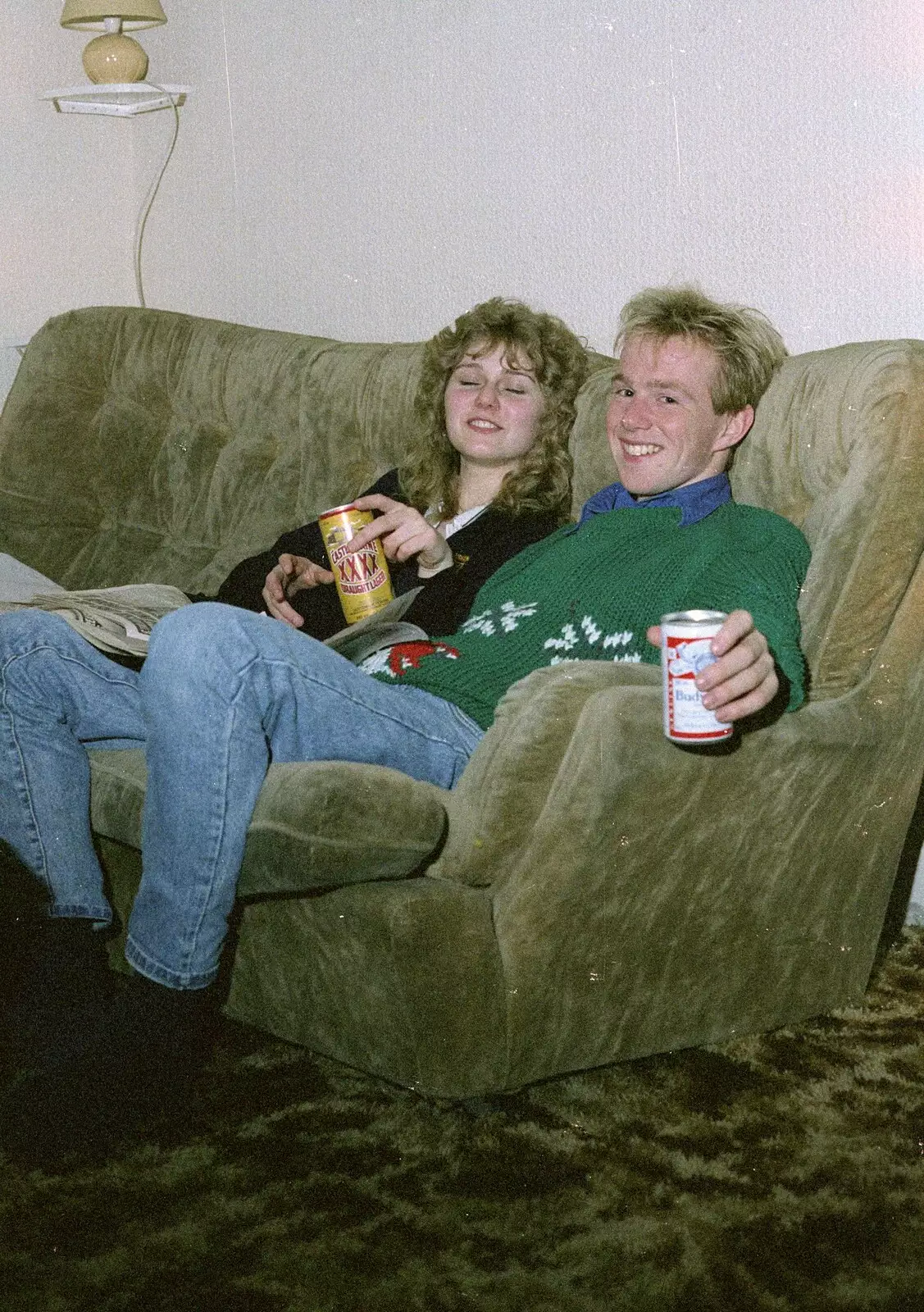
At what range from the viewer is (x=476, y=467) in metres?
2.35

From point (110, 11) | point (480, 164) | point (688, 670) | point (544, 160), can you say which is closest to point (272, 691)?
point (688, 670)

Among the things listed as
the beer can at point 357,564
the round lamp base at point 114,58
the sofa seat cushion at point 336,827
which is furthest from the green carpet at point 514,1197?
the round lamp base at point 114,58

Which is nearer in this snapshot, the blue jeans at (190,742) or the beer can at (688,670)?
the beer can at (688,670)

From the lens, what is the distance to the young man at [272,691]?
1.67 metres

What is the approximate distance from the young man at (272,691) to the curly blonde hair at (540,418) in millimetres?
120

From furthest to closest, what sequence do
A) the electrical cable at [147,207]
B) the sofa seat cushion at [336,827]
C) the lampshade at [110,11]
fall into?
the electrical cable at [147,207], the lampshade at [110,11], the sofa seat cushion at [336,827]

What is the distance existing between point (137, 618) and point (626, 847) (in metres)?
0.95

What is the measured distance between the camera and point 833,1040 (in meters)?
1.96

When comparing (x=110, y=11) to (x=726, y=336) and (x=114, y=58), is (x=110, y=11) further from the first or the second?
(x=726, y=336)

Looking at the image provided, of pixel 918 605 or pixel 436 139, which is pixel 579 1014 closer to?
pixel 918 605

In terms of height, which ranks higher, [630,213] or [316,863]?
[630,213]

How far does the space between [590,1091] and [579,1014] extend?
0.37 feet

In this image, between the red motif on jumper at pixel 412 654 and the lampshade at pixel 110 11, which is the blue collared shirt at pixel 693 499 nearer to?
the red motif on jumper at pixel 412 654

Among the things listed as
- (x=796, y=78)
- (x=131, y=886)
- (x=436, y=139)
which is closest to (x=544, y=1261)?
(x=131, y=886)
